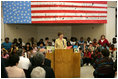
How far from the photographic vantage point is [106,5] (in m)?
8.75

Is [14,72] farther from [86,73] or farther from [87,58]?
[87,58]

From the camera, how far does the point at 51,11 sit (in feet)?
27.5

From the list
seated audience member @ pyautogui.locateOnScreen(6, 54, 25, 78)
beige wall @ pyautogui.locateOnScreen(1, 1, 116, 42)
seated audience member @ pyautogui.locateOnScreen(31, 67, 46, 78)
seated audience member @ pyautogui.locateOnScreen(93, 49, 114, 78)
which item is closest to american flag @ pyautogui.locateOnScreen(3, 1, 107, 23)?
beige wall @ pyautogui.locateOnScreen(1, 1, 116, 42)

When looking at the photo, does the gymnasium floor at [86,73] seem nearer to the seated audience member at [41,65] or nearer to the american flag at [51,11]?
the seated audience member at [41,65]

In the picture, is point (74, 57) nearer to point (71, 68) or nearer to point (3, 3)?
point (71, 68)

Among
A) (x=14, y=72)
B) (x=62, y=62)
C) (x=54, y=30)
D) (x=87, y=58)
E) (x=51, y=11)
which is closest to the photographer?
(x=14, y=72)

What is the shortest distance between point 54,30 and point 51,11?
262 centimetres

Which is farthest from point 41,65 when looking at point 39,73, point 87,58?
point 87,58

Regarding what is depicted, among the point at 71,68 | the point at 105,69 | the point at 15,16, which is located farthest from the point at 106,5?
the point at 105,69

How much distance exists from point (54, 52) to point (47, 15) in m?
3.79

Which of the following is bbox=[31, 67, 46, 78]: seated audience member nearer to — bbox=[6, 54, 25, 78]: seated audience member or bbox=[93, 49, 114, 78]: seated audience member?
bbox=[6, 54, 25, 78]: seated audience member

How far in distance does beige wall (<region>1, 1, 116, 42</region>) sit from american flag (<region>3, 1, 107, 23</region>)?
0.73 metres

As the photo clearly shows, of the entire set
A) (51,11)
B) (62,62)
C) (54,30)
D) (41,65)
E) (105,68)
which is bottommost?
(62,62)

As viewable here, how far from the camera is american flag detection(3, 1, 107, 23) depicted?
8258mm
